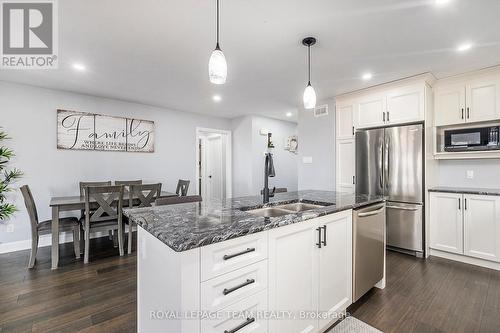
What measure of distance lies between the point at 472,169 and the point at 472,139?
498 mm

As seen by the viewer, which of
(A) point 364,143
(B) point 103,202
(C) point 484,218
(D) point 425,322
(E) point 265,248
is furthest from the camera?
(A) point 364,143

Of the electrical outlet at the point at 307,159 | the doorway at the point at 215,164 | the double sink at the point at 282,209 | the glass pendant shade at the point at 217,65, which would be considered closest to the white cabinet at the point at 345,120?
the electrical outlet at the point at 307,159

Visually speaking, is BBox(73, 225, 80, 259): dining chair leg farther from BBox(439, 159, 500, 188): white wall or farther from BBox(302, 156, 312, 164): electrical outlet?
BBox(439, 159, 500, 188): white wall

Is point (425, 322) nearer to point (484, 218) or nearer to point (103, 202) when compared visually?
point (484, 218)

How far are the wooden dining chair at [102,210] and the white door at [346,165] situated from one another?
136 inches

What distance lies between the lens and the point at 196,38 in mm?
2299

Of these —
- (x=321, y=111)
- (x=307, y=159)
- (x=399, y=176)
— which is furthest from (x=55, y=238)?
(x=399, y=176)

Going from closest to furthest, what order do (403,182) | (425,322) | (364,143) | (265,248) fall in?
(265,248), (425,322), (403,182), (364,143)

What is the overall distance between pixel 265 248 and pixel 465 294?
235 cm

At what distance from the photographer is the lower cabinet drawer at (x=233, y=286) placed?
1.07m

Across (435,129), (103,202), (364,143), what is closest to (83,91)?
(103,202)

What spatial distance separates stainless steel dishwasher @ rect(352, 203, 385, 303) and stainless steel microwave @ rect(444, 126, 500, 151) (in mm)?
1885

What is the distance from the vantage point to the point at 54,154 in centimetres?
375

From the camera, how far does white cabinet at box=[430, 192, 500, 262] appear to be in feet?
9.27
